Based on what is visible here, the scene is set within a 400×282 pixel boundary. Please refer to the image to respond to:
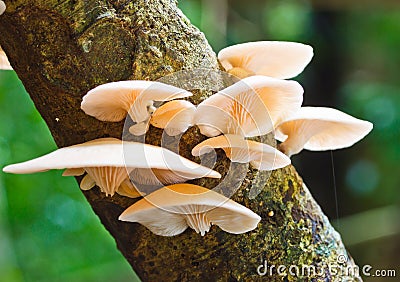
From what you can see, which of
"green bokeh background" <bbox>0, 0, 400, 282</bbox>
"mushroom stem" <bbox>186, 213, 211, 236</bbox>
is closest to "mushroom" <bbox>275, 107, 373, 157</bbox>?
"mushroom stem" <bbox>186, 213, 211, 236</bbox>

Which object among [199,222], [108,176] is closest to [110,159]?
[108,176]

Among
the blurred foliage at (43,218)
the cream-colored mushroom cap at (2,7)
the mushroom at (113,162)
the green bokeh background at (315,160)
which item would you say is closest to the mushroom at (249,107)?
the mushroom at (113,162)

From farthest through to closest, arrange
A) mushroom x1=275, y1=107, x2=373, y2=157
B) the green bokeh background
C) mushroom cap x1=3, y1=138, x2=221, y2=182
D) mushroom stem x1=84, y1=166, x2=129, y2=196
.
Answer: the green bokeh background
mushroom x1=275, y1=107, x2=373, y2=157
mushroom stem x1=84, y1=166, x2=129, y2=196
mushroom cap x1=3, y1=138, x2=221, y2=182

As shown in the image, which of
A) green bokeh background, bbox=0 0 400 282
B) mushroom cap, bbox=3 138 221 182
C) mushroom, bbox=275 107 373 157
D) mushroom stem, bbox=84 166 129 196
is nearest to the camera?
mushroom cap, bbox=3 138 221 182

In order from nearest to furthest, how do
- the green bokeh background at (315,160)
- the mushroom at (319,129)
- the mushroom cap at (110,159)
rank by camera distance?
the mushroom cap at (110,159) < the mushroom at (319,129) < the green bokeh background at (315,160)

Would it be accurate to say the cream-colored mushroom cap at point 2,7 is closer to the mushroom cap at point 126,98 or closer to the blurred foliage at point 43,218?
the mushroom cap at point 126,98

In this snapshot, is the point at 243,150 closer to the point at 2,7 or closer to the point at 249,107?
the point at 249,107

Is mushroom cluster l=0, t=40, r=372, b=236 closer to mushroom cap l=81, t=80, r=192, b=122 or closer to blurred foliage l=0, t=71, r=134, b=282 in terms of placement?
mushroom cap l=81, t=80, r=192, b=122
